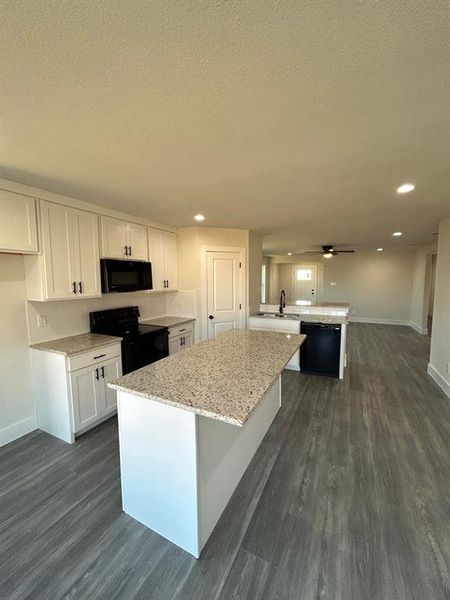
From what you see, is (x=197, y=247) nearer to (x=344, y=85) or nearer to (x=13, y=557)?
(x=344, y=85)

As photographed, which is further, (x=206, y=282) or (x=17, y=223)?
(x=206, y=282)

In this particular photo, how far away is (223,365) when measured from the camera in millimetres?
1905

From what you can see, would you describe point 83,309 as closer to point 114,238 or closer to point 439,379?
point 114,238

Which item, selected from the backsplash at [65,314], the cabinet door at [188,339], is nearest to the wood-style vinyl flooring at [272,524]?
the backsplash at [65,314]

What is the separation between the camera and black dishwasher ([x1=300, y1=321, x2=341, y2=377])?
3980 mm

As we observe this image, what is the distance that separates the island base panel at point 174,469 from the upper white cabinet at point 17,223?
174cm

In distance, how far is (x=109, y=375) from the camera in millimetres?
2848

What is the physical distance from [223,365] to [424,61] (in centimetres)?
184

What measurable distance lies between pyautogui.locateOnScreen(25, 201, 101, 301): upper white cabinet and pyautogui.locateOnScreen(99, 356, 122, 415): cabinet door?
794 millimetres

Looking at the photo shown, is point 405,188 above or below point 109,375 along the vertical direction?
above

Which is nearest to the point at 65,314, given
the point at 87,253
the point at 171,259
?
the point at 87,253

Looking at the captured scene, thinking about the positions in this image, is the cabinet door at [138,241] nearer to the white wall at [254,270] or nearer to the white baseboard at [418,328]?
the white wall at [254,270]

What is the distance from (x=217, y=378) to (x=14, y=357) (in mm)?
2238

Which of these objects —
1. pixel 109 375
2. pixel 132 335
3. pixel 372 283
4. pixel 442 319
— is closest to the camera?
Answer: pixel 109 375
